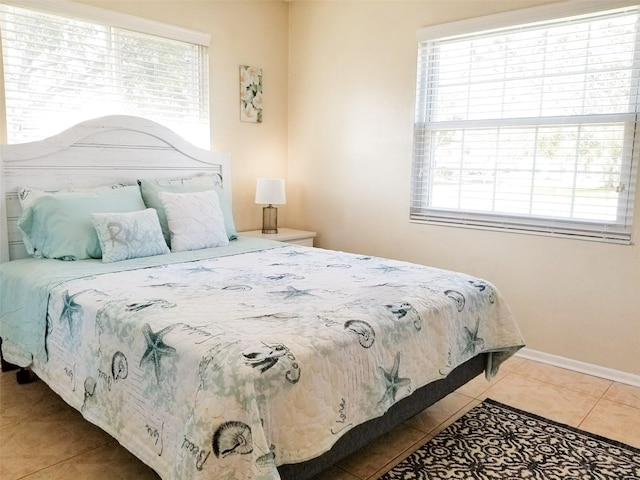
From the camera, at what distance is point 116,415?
180 cm

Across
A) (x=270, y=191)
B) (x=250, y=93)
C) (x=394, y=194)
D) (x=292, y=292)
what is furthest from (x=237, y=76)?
(x=292, y=292)

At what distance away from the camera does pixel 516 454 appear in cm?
213

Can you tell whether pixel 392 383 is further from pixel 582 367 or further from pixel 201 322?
pixel 582 367

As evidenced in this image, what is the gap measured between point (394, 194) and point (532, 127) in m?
1.08

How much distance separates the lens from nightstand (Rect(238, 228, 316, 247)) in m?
3.94

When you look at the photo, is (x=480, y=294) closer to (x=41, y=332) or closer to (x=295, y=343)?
(x=295, y=343)

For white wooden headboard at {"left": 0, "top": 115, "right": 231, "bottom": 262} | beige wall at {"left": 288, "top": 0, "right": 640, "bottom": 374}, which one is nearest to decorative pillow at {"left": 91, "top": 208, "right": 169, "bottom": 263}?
white wooden headboard at {"left": 0, "top": 115, "right": 231, "bottom": 262}

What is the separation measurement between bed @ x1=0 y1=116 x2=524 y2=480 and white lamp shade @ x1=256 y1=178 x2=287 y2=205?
558mm

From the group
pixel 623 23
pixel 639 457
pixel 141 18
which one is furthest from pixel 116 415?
pixel 623 23

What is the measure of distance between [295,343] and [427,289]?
0.86 meters

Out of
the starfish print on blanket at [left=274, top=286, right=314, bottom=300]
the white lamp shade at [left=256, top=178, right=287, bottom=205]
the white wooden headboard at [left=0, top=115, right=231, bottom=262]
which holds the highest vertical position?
the white wooden headboard at [left=0, top=115, right=231, bottom=262]

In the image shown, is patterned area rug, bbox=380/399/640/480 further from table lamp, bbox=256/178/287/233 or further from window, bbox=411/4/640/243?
table lamp, bbox=256/178/287/233

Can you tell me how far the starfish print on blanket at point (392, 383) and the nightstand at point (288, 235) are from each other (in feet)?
7.08

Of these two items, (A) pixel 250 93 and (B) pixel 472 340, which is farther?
(A) pixel 250 93
